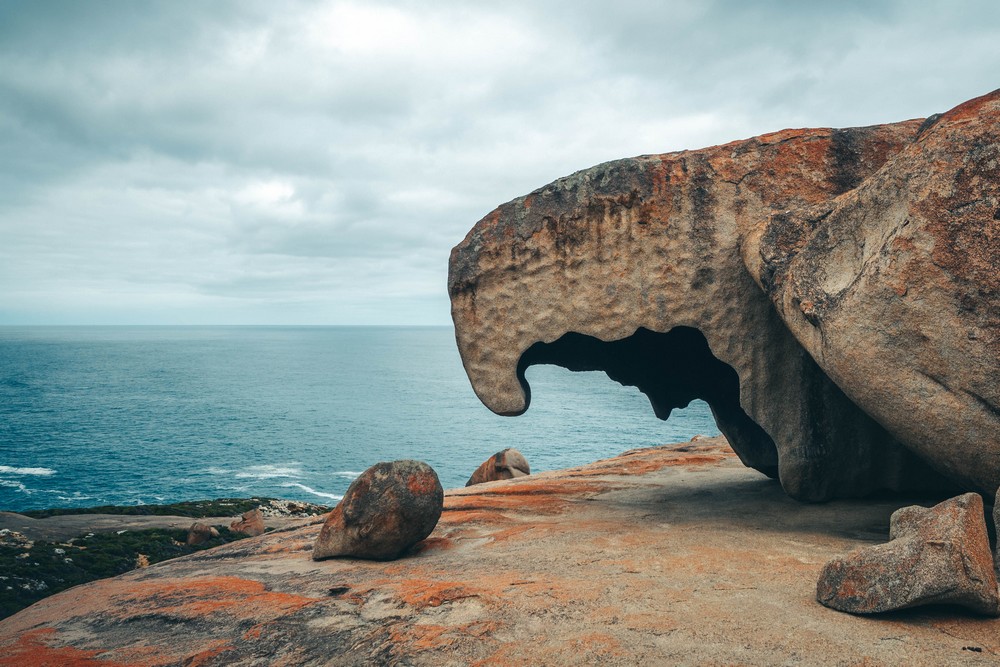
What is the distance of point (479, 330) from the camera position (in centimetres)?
1166

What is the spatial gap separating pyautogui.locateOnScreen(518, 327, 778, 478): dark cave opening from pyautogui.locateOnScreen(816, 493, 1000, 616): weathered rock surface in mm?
6950

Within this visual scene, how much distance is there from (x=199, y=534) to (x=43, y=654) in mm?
15398

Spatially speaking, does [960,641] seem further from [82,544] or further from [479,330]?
[82,544]

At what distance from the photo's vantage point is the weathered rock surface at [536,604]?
543 centimetres

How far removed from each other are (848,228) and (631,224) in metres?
3.15

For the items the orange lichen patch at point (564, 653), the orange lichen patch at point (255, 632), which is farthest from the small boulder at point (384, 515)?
the orange lichen patch at point (564, 653)

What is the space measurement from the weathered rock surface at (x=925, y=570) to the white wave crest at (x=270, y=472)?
4576 cm

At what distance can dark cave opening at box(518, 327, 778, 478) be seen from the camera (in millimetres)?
13188

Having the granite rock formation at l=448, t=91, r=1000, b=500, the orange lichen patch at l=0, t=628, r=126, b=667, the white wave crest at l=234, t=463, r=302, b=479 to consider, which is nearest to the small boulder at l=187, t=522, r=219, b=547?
the granite rock formation at l=448, t=91, r=1000, b=500

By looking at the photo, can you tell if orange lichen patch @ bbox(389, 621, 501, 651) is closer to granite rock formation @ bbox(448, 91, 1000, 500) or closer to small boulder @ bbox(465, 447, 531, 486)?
granite rock formation @ bbox(448, 91, 1000, 500)

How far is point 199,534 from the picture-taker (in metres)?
21.2

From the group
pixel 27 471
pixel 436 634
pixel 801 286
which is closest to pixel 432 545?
pixel 436 634

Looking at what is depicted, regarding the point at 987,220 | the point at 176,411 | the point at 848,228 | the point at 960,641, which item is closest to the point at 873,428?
the point at 848,228

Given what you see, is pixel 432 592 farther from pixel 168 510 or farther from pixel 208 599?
pixel 168 510
